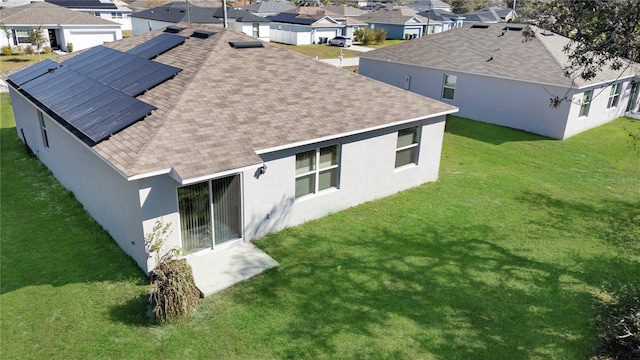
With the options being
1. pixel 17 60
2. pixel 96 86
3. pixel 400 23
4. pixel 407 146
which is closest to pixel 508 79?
pixel 407 146

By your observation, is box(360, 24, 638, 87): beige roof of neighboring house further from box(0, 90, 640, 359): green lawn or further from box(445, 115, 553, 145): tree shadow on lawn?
box(0, 90, 640, 359): green lawn

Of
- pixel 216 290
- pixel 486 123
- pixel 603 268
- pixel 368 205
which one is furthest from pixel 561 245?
pixel 486 123

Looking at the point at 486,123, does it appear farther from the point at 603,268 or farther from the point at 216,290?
the point at 216,290

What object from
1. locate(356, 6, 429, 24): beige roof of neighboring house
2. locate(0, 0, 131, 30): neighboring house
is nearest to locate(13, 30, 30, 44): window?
locate(0, 0, 131, 30): neighboring house

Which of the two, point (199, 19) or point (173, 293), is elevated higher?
point (199, 19)

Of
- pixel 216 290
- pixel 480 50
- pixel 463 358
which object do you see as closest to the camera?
pixel 463 358

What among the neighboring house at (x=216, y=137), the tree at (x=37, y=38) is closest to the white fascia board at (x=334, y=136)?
the neighboring house at (x=216, y=137)

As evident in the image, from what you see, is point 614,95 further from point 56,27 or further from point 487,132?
point 56,27
